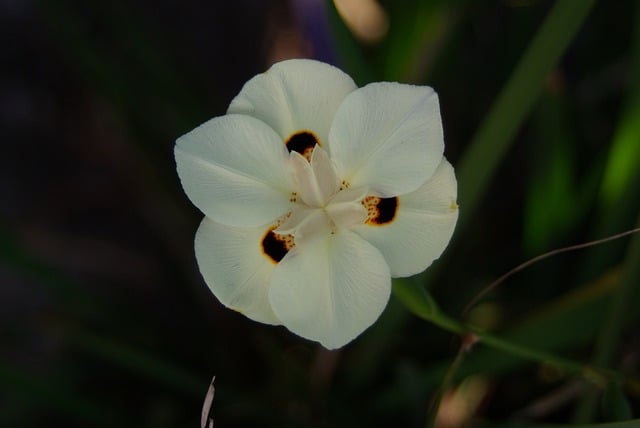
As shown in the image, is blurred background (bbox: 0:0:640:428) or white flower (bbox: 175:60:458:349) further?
blurred background (bbox: 0:0:640:428)

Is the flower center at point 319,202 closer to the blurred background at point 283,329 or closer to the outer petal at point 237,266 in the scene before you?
the outer petal at point 237,266

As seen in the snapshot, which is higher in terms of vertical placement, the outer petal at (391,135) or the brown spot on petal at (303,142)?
the outer petal at (391,135)

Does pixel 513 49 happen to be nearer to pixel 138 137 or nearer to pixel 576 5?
pixel 576 5

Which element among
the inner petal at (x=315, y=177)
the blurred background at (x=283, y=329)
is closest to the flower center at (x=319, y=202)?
the inner petal at (x=315, y=177)

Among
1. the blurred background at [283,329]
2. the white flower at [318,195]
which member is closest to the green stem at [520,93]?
the blurred background at [283,329]

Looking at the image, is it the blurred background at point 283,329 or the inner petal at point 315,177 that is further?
the blurred background at point 283,329

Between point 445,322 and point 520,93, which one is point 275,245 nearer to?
point 445,322

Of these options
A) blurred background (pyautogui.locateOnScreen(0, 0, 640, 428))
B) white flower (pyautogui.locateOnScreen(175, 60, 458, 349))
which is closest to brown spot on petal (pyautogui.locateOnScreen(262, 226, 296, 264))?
white flower (pyautogui.locateOnScreen(175, 60, 458, 349))

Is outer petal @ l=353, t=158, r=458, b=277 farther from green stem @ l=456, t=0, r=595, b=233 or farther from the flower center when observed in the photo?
green stem @ l=456, t=0, r=595, b=233

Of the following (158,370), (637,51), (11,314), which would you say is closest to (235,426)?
(158,370)
